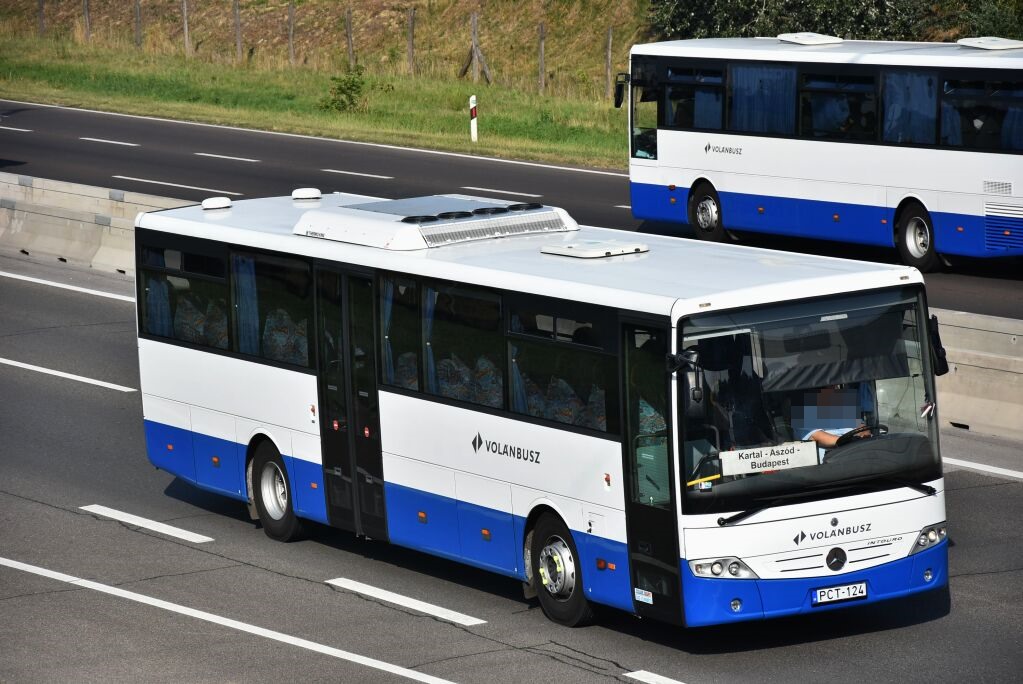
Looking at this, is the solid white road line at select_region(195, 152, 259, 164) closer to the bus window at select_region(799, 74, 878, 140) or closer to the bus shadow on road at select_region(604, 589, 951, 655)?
the bus window at select_region(799, 74, 878, 140)

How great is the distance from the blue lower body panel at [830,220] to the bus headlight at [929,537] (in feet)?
40.8

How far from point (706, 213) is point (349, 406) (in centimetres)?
1526

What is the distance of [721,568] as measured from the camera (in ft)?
35.3

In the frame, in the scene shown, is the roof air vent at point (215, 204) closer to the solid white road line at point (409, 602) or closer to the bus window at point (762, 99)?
the solid white road line at point (409, 602)

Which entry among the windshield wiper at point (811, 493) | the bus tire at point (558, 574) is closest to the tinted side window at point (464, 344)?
the bus tire at point (558, 574)

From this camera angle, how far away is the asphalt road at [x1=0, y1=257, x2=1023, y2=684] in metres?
10.9

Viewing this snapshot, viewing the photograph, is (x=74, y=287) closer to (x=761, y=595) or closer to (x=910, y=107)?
(x=910, y=107)

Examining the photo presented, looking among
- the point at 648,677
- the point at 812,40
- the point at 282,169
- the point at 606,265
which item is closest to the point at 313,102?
the point at 282,169

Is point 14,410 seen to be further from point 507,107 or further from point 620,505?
point 507,107

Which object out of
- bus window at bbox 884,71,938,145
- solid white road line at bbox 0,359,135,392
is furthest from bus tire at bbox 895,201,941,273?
solid white road line at bbox 0,359,135,392

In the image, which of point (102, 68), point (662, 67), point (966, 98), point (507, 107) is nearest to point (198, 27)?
point (102, 68)

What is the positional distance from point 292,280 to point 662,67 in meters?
15.4

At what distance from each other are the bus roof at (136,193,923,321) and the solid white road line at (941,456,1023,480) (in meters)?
3.81

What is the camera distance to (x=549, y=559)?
39.1ft
